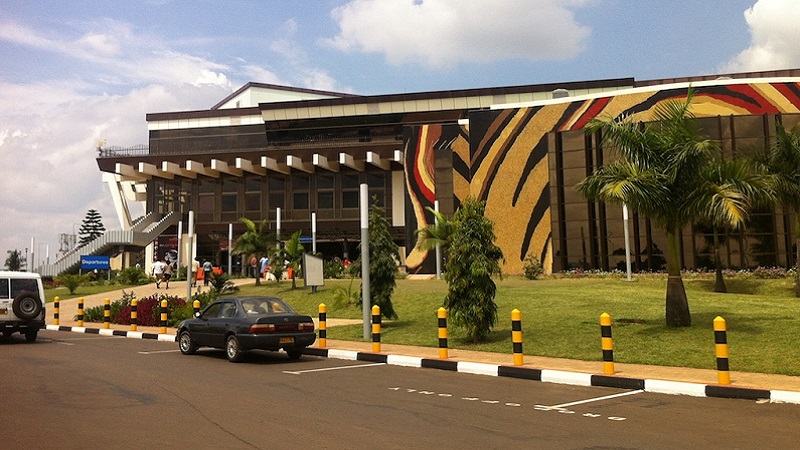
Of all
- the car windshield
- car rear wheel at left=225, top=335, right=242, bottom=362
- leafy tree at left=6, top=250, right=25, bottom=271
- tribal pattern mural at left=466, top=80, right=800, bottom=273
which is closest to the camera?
car rear wheel at left=225, top=335, right=242, bottom=362

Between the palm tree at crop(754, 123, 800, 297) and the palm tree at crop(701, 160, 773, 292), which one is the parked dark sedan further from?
the palm tree at crop(754, 123, 800, 297)

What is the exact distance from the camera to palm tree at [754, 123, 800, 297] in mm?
21719

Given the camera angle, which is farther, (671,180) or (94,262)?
(94,262)

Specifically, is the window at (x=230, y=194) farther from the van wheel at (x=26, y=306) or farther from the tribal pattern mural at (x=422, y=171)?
the van wheel at (x=26, y=306)

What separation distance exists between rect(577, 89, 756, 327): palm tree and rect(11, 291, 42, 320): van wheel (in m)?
14.4

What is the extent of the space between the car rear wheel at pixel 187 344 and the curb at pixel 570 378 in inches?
99.4

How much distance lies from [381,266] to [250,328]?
18.8 ft

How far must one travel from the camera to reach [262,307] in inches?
574

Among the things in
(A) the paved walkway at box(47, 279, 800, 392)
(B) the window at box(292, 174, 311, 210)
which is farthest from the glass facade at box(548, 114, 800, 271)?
(B) the window at box(292, 174, 311, 210)

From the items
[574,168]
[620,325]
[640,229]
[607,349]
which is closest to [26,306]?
[607,349]

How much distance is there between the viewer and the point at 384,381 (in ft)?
37.0

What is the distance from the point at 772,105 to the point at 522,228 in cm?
1366

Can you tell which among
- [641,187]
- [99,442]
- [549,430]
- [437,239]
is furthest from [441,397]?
[437,239]

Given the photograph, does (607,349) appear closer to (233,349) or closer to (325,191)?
(233,349)
